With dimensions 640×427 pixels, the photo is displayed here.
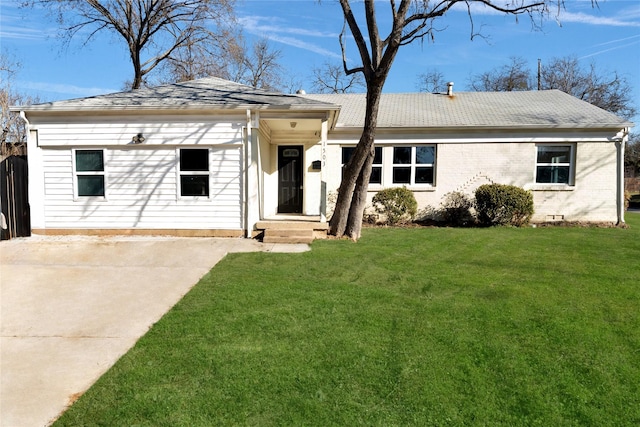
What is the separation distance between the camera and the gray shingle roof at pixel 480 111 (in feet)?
42.8

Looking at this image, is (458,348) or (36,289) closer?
(458,348)

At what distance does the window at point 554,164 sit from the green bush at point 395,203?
458 centimetres

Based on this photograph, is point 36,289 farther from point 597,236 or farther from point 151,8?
point 151,8

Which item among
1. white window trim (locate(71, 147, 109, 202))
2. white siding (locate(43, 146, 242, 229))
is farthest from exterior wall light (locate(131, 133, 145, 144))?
white window trim (locate(71, 147, 109, 202))

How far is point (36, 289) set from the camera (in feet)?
19.4

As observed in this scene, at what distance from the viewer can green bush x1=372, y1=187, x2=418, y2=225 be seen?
12773mm

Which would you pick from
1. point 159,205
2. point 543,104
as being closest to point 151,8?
point 159,205

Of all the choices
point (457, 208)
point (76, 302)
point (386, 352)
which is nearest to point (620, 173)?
point (457, 208)

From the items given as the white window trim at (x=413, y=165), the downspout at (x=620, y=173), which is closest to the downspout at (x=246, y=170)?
the white window trim at (x=413, y=165)

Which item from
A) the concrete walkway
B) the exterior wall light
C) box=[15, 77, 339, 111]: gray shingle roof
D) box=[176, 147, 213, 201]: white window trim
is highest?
box=[15, 77, 339, 111]: gray shingle roof

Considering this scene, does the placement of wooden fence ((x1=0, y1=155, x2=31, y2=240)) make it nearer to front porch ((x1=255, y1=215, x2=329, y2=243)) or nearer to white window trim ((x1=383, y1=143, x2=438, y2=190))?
front porch ((x1=255, y1=215, x2=329, y2=243))

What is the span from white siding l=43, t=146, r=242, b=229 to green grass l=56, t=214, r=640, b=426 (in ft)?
11.0

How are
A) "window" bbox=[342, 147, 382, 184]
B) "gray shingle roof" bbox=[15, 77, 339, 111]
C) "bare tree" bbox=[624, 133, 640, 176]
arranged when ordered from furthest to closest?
"bare tree" bbox=[624, 133, 640, 176] → "window" bbox=[342, 147, 382, 184] → "gray shingle roof" bbox=[15, 77, 339, 111]

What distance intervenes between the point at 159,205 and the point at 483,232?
29.4 feet
